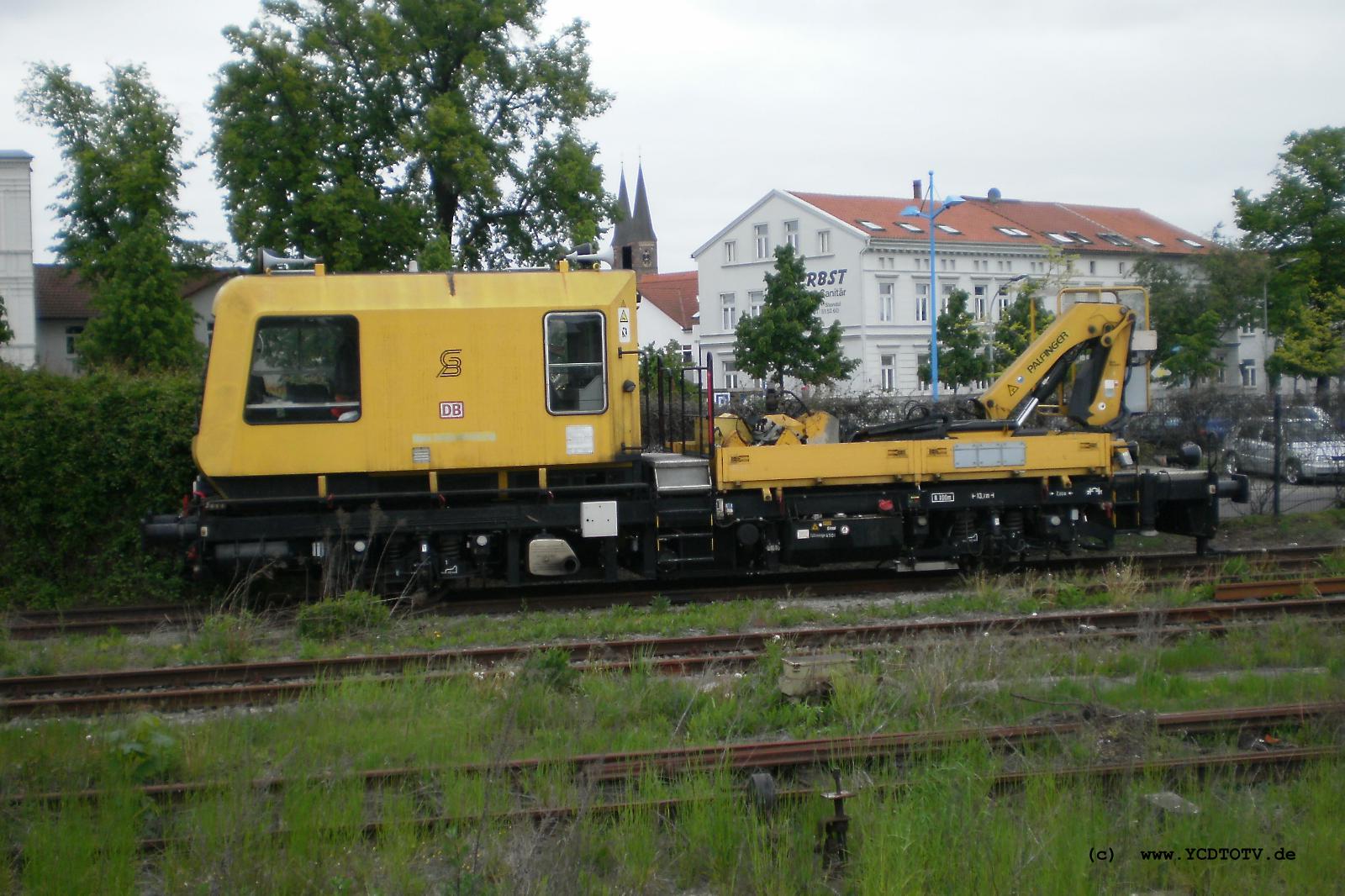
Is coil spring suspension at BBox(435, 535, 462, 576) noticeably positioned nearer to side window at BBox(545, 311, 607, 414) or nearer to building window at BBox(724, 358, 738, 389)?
side window at BBox(545, 311, 607, 414)

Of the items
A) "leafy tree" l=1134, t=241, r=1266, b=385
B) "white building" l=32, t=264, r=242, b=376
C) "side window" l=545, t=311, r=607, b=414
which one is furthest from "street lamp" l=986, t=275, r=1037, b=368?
"white building" l=32, t=264, r=242, b=376

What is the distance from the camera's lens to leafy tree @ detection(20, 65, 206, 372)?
33.4 meters

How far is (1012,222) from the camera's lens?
167 ft

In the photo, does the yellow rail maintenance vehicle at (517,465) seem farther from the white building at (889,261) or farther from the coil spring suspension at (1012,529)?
the white building at (889,261)

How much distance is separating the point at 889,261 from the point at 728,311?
357 inches

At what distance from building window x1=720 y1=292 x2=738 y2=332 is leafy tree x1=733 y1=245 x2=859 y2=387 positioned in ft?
→ 62.2

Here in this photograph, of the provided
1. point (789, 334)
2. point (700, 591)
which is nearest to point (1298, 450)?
point (700, 591)

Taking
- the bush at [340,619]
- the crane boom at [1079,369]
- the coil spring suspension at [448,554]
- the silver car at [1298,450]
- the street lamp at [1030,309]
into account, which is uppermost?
the street lamp at [1030,309]

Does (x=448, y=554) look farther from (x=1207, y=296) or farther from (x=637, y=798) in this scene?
(x=1207, y=296)

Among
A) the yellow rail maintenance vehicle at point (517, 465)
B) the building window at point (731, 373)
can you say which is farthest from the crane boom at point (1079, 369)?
the building window at point (731, 373)

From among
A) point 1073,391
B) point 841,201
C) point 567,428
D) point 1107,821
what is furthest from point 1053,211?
point 1107,821

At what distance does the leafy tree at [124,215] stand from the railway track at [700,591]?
21022 millimetres

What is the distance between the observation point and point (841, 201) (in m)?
51.1

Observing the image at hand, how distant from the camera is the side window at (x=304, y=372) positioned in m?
10.6
